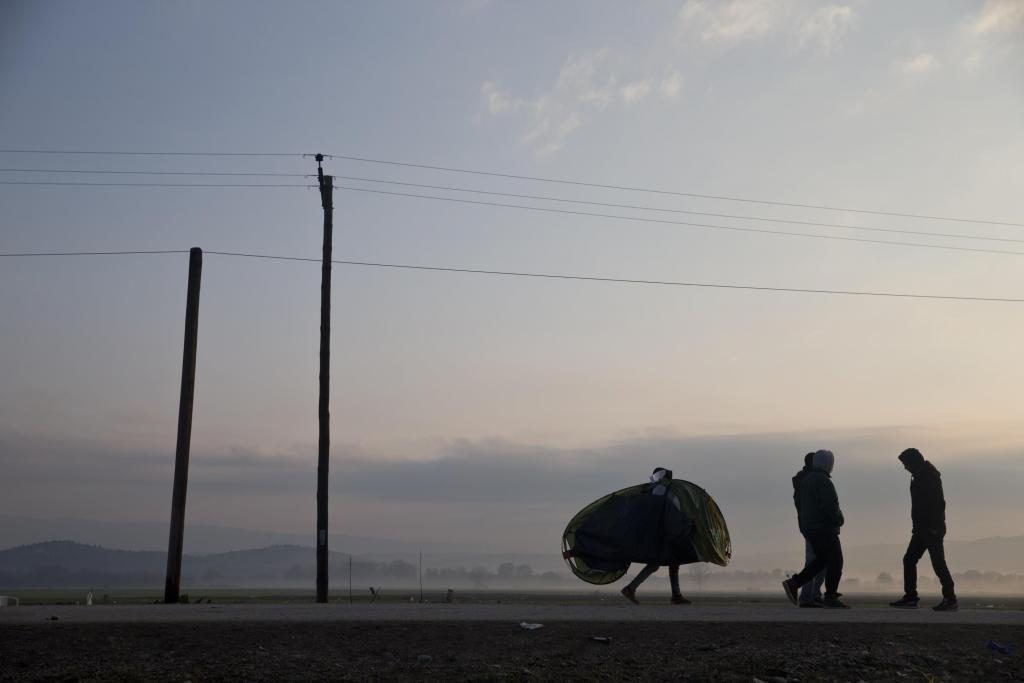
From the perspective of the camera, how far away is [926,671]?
1205cm

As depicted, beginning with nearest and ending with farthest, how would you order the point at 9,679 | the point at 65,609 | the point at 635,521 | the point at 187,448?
the point at 9,679, the point at 65,609, the point at 635,521, the point at 187,448

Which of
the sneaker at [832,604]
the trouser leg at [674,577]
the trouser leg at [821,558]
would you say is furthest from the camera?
the trouser leg at [674,577]

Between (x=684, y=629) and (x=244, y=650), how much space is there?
5125 millimetres

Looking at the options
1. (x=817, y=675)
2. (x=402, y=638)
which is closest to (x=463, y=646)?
(x=402, y=638)

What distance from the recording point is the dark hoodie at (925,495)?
16547mm

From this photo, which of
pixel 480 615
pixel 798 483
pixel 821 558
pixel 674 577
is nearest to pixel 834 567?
pixel 821 558

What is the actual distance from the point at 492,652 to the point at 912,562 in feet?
26.3

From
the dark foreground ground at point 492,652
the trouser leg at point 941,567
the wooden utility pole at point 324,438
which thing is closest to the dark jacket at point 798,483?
the trouser leg at point 941,567

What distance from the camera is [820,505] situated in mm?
15844

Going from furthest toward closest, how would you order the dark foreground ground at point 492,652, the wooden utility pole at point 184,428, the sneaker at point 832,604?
the wooden utility pole at point 184,428 → the sneaker at point 832,604 → the dark foreground ground at point 492,652

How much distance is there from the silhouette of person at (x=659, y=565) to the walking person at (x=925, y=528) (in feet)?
11.6

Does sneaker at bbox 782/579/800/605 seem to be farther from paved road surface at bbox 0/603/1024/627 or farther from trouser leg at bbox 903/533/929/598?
trouser leg at bbox 903/533/929/598

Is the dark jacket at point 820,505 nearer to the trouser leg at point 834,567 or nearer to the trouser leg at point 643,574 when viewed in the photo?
the trouser leg at point 834,567

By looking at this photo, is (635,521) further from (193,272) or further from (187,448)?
(193,272)
